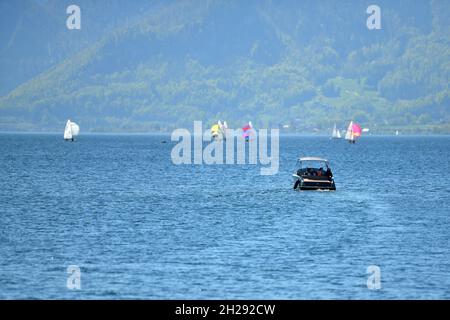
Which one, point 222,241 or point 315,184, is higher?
point 315,184

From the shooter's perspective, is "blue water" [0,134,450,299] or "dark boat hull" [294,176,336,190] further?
"dark boat hull" [294,176,336,190]

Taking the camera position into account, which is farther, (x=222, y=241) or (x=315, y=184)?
(x=315, y=184)

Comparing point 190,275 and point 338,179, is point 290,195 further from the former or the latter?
point 190,275

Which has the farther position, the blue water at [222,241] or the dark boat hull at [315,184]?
the dark boat hull at [315,184]

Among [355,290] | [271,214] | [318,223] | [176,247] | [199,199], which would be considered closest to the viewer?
[355,290]

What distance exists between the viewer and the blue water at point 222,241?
59344mm

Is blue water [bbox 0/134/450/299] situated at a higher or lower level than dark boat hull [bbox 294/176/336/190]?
lower

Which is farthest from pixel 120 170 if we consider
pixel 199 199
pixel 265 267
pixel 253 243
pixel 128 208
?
pixel 265 267

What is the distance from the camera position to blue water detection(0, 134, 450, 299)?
59.3 m

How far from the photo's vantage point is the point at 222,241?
7750 centimetres

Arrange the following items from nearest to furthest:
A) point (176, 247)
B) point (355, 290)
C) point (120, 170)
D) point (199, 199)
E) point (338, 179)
→ point (355, 290) → point (176, 247) → point (199, 199) → point (338, 179) → point (120, 170)

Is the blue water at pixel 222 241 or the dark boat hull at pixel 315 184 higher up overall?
the dark boat hull at pixel 315 184

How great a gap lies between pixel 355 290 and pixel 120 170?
425 feet

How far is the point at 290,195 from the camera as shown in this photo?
120625 millimetres
